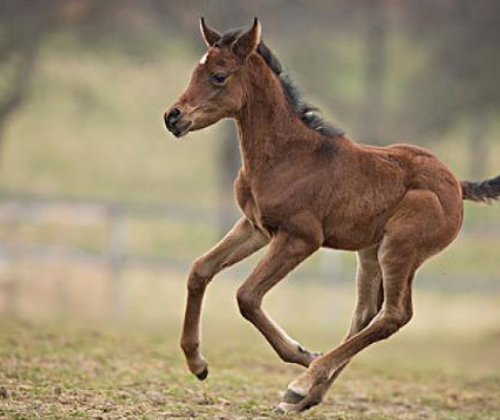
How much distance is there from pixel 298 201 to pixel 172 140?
91.1 feet

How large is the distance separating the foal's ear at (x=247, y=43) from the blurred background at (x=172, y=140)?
7.62m

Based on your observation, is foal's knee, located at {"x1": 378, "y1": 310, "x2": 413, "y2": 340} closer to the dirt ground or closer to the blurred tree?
the dirt ground

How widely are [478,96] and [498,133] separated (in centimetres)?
1406

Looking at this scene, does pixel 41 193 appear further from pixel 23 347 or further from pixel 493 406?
pixel 493 406

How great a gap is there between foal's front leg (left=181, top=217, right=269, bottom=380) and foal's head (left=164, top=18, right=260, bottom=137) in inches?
28.9

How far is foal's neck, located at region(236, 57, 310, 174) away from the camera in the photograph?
7008 millimetres

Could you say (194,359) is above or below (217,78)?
below

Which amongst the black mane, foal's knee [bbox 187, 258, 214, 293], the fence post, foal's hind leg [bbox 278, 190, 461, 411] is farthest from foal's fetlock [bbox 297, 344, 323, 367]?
the fence post

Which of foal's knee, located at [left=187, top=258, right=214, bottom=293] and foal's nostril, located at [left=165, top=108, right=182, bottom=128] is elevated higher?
foal's nostril, located at [left=165, top=108, right=182, bottom=128]

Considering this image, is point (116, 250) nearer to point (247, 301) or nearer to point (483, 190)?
point (483, 190)

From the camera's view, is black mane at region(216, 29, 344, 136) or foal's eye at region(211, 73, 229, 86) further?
black mane at region(216, 29, 344, 136)

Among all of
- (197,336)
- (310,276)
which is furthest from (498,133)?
(197,336)

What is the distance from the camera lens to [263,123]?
7074 mm

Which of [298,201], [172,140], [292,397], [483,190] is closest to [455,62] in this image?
[483,190]
